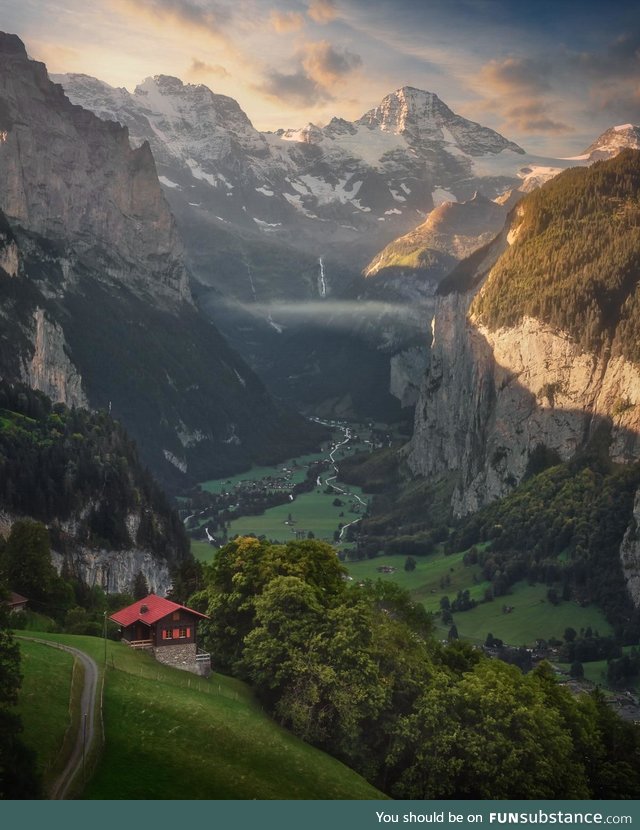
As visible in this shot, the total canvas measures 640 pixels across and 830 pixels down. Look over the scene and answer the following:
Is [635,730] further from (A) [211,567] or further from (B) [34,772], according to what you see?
(B) [34,772]

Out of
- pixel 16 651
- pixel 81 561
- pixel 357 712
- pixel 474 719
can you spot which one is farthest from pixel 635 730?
pixel 81 561

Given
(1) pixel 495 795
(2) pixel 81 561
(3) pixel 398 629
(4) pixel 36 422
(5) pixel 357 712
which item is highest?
(4) pixel 36 422

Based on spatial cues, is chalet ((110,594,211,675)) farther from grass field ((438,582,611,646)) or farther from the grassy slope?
grass field ((438,582,611,646))

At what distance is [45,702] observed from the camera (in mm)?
63438

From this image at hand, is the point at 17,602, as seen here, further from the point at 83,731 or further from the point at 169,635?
the point at 83,731

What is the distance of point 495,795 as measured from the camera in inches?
2894

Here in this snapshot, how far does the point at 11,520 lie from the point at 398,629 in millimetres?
83836

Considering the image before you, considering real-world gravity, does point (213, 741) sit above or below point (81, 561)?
below

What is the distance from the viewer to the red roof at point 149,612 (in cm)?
7988

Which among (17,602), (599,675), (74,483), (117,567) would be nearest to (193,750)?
(17,602)

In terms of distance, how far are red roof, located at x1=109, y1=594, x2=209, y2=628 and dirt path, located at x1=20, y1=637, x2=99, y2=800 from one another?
6.51m

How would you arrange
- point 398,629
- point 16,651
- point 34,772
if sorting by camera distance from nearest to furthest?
point 34,772 < point 16,651 < point 398,629

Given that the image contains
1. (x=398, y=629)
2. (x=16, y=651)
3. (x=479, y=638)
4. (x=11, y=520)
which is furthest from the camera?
(x=479, y=638)

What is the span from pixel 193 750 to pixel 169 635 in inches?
723
